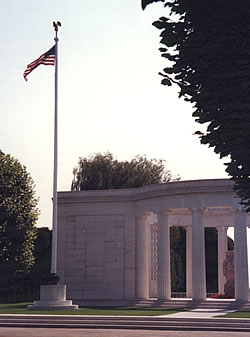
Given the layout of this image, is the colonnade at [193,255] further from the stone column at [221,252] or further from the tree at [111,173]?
the tree at [111,173]

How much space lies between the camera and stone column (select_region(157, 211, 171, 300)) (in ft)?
172

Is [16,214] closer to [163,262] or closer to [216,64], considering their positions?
[163,262]

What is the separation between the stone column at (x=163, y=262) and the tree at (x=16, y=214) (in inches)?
600

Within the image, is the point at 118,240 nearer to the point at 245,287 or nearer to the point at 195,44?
the point at 245,287

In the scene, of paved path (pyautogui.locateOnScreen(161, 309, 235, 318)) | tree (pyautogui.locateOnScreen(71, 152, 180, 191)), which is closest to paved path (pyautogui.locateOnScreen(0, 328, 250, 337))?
paved path (pyautogui.locateOnScreen(161, 309, 235, 318))

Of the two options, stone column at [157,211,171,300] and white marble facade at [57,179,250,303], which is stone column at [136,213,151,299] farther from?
stone column at [157,211,171,300]

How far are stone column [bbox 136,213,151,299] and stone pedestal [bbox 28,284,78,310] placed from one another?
8.99 meters

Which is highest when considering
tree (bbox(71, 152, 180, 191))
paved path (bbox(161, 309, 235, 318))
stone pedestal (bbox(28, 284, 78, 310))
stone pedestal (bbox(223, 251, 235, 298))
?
tree (bbox(71, 152, 180, 191))

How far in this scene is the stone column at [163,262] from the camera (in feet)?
172

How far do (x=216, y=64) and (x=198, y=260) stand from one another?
39.0 metres

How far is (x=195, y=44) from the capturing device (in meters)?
13.1

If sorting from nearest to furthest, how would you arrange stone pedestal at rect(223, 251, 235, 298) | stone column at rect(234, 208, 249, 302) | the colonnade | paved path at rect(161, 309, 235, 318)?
paved path at rect(161, 309, 235, 318) < stone column at rect(234, 208, 249, 302) < the colonnade < stone pedestal at rect(223, 251, 235, 298)

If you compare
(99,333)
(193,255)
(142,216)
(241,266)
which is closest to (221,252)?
(142,216)

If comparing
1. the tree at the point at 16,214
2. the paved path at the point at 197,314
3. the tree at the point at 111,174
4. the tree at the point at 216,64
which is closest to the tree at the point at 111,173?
the tree at the point at 111,174
